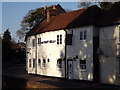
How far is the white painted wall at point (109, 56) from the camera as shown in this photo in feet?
80.9

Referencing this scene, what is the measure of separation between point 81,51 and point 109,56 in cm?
413

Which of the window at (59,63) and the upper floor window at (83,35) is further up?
the upper floor window at (83,35)

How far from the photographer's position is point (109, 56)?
1001 inches

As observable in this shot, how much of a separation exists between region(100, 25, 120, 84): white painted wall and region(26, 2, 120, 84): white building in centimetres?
19

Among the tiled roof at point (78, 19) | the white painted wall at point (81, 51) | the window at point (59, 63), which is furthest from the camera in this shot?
the window at point (59, 63)

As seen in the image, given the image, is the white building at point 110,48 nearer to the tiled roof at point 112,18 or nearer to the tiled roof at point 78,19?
the tiled roof at point 112,18

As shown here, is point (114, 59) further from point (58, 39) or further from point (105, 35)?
point (58, 39)

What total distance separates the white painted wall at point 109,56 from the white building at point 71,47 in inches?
7.6

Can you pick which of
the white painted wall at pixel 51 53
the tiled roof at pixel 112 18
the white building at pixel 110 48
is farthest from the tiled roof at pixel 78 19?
the white building at pixel 110 48

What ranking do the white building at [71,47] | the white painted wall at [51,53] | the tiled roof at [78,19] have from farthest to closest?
the white painted wall at [51,53], the tiled roof at [78,19], the white building at [71,47]

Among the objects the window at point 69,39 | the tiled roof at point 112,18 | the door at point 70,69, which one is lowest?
the door at point 70,69

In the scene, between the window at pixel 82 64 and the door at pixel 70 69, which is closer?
the window at pixel 82 64

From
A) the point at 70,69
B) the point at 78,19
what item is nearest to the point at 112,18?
the point at 78,19

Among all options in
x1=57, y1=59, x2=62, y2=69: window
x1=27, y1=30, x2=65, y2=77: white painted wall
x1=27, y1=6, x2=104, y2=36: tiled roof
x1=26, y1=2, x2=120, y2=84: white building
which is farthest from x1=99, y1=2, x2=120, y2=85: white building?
Answer: x1=57, y1=59, x2=62, y2=69: window
